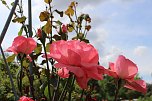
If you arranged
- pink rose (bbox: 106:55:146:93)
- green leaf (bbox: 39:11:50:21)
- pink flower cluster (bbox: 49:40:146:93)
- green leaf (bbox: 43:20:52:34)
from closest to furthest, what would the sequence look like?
pink flower cluster (bbox: 49:40:146:93) → pink rose (bbox: 106:55:146:93) → green leaf (bbox: 43:20:52:34) → green leaf (bbox: 39:11:50:21)

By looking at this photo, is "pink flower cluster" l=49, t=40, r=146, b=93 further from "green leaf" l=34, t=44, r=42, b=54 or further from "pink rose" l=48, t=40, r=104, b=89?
"green leaf" l=34, t=44, r=42, b=54

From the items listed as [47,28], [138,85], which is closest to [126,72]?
[138,85]

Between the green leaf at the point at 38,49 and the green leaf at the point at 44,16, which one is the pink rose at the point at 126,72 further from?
the green leaf at the point at 44,16

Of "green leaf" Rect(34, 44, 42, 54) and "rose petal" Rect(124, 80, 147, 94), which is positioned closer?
"rose petal" Rect(124, 80, 147, 94)

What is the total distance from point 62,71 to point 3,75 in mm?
6800

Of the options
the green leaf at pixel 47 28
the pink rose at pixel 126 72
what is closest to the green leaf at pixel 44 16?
the green leaf at pixel 47 28

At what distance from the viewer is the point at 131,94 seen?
21.6 metres

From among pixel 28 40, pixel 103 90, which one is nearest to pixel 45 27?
pixel 28 40

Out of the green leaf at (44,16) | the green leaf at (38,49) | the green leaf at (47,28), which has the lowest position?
the green leaf at (38,49)

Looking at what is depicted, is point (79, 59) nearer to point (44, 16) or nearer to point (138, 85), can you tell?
point (138, 85)

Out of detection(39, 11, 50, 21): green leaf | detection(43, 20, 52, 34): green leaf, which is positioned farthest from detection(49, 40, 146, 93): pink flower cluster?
detection(39, 11, 50, 21): green leaf

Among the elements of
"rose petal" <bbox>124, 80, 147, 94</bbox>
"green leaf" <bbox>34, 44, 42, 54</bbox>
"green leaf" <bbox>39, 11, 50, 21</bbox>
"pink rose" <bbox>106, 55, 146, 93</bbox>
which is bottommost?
"rose petal" <bbox>124, 80, 147, 94</bbox>

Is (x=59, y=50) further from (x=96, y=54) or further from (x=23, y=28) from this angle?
(x=23, y=28)

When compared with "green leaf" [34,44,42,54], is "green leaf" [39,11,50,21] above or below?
above
